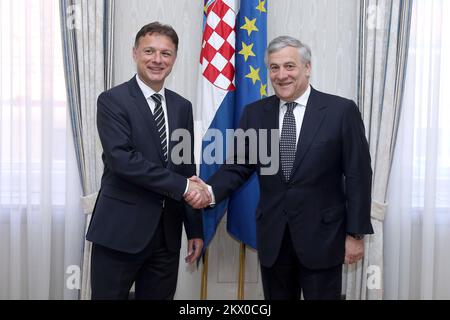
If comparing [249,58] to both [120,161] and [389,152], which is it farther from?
[120,161]

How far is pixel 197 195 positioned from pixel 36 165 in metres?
1.54

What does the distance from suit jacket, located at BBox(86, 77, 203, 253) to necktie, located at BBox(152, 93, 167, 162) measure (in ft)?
0.08

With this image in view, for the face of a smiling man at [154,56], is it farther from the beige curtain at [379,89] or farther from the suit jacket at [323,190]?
the beige curtain at [379,89]

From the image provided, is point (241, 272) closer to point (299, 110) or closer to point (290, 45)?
point (299, 110)

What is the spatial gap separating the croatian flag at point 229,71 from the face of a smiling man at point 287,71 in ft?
3.24

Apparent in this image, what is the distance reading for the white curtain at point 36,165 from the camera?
3.35m

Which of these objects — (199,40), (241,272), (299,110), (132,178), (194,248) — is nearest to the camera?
(132,178)

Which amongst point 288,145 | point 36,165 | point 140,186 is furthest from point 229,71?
point 36,165

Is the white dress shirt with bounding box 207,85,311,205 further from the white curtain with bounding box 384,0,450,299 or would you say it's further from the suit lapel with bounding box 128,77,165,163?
the white curtain with bounding box 384,0,450,299

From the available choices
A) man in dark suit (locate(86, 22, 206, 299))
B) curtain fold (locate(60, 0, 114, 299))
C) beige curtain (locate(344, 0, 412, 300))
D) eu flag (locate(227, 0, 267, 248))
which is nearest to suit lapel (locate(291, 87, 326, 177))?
man in dark suit (locate(86, 22, 206, 299))

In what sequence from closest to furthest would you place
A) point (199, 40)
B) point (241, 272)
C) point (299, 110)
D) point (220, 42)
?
point (299, 110) → point (220, 42) → point (241, 272) → point (199, 40)

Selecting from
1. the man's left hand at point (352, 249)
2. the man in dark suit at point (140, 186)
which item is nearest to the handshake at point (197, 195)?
the man in dark suit at point (140, 186)

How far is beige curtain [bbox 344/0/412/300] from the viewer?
3.36 m

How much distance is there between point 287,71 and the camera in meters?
2.24
